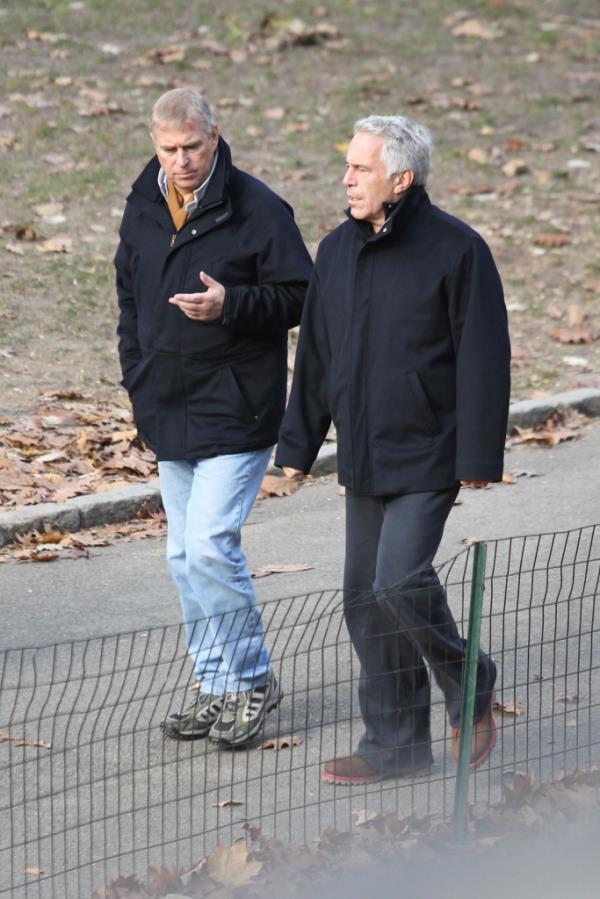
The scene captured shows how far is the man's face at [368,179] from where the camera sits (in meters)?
4.40

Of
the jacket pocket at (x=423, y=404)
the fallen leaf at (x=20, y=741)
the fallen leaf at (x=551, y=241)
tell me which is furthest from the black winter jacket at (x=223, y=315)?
the fallen leaf at (x=551, y=241)

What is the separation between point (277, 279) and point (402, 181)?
0.68 meters

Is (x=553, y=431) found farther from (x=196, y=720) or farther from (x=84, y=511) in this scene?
(x=196, y=720)

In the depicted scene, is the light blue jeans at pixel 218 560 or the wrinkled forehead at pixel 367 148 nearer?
the wrinkled forehead at pixel 367 148

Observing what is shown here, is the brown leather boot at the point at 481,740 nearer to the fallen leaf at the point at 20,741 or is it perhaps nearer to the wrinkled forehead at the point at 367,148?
the fallen leaf at the point at 20,741

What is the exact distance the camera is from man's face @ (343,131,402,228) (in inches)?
173

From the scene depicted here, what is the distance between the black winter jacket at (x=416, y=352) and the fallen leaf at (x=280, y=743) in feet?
3.45

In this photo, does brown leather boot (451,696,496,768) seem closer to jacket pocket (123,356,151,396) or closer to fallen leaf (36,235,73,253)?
jacket pocket (123,356,151,396)

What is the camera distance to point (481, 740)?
4.73 metres

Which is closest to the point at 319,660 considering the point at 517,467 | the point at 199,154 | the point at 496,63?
the point at 199,154

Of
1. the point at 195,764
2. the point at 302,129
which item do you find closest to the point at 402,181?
the point at 195,764

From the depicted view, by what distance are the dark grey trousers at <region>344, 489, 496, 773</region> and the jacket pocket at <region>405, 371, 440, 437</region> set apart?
0.21 metres

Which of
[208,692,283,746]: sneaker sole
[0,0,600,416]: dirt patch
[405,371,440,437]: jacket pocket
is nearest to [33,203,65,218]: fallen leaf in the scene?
[0,0,600,416]: dirt patch

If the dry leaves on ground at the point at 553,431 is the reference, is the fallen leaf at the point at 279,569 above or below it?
above
